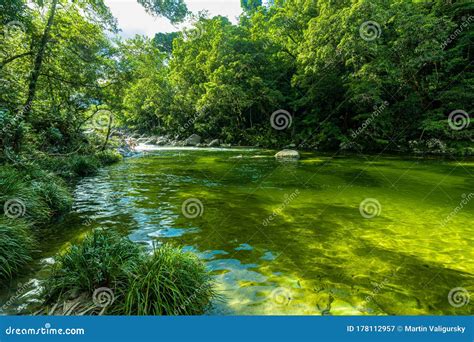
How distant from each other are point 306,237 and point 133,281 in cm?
453

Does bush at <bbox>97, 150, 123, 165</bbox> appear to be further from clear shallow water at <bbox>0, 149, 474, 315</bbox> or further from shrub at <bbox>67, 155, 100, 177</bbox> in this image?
clear shallow water at <bbox>0, 149, 474, 315</bbox>

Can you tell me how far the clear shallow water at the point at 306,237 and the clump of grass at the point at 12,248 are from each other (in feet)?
1.02

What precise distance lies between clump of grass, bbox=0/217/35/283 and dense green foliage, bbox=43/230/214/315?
1.08 metres

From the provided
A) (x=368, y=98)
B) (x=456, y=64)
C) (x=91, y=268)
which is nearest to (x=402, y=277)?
(x=91, y=268)

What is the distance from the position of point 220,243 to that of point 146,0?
36.0 feet

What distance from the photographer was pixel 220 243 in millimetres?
6746

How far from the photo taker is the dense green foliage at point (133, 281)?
12.3ft

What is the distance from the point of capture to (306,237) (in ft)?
23.1

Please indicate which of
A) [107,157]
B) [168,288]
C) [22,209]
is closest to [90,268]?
[168,288]

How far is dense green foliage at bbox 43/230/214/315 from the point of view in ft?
12.3

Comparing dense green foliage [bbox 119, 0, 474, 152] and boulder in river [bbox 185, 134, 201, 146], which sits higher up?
dense green foliage [bbox 119, 0, 474, 152]

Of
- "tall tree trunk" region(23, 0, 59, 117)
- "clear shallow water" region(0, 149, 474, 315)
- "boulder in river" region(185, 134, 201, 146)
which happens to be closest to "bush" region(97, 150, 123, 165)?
"clear shallow water" region(0, 149, 474, 315)

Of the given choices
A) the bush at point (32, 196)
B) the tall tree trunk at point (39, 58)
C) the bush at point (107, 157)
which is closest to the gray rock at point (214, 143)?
the bush at point (107, 157)

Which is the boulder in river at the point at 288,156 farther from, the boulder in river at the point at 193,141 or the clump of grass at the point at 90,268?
the boulder in river at the point at 193,141
